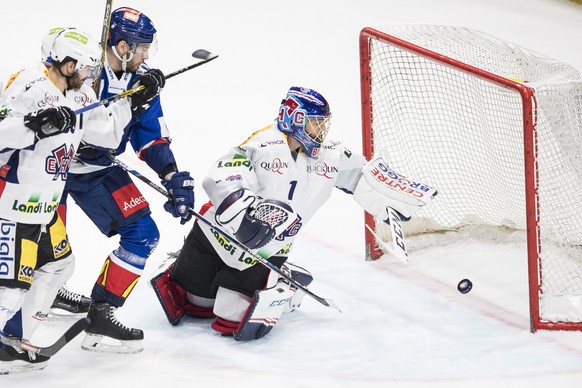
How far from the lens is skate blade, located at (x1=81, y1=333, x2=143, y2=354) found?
3646 millimetres

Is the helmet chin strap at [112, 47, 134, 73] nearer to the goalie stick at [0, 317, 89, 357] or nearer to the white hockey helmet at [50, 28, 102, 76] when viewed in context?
the white hockey helmet at [50, 28, 102, 76]

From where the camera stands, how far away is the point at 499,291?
14.1 ft

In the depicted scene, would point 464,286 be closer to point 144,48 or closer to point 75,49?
point 144,48

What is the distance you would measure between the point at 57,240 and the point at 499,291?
1849mm

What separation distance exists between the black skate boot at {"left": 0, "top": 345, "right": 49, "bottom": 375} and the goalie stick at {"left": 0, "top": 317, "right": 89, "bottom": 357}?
29mm

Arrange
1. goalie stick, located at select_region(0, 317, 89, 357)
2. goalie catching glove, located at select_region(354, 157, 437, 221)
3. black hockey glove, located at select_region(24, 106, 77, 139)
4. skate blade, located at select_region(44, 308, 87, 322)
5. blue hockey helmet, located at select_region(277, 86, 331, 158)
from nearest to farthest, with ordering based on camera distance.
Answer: black hockey glove, located at select_region(24, 106, 77, 139), goalie stick, located at select_region(0, 317, 89, 357), blue hockey helmet, located at select_region(277, 86, 331, 158), skate blade, located at select_region(44, 308, 87, 322), goalie catching glove, located at select_region(354, 157, 437, 221)

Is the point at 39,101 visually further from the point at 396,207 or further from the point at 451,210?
the point at 451,210

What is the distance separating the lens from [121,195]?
3.69 metres

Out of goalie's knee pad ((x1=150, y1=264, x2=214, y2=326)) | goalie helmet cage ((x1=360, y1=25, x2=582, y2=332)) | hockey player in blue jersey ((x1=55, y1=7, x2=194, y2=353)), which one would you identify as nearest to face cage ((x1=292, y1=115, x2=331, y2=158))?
hockey player in blue jersey ((x1=55, y1=7, x2=194, y2=353))

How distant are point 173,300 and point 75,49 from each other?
116 centimetres

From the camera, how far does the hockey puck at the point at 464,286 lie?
4.17 meters

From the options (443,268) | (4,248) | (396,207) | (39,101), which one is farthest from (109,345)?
(443,268)

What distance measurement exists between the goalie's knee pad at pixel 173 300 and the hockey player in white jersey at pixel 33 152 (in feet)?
2.20

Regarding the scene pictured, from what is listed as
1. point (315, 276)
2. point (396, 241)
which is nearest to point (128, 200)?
Result: point (396, 241)
